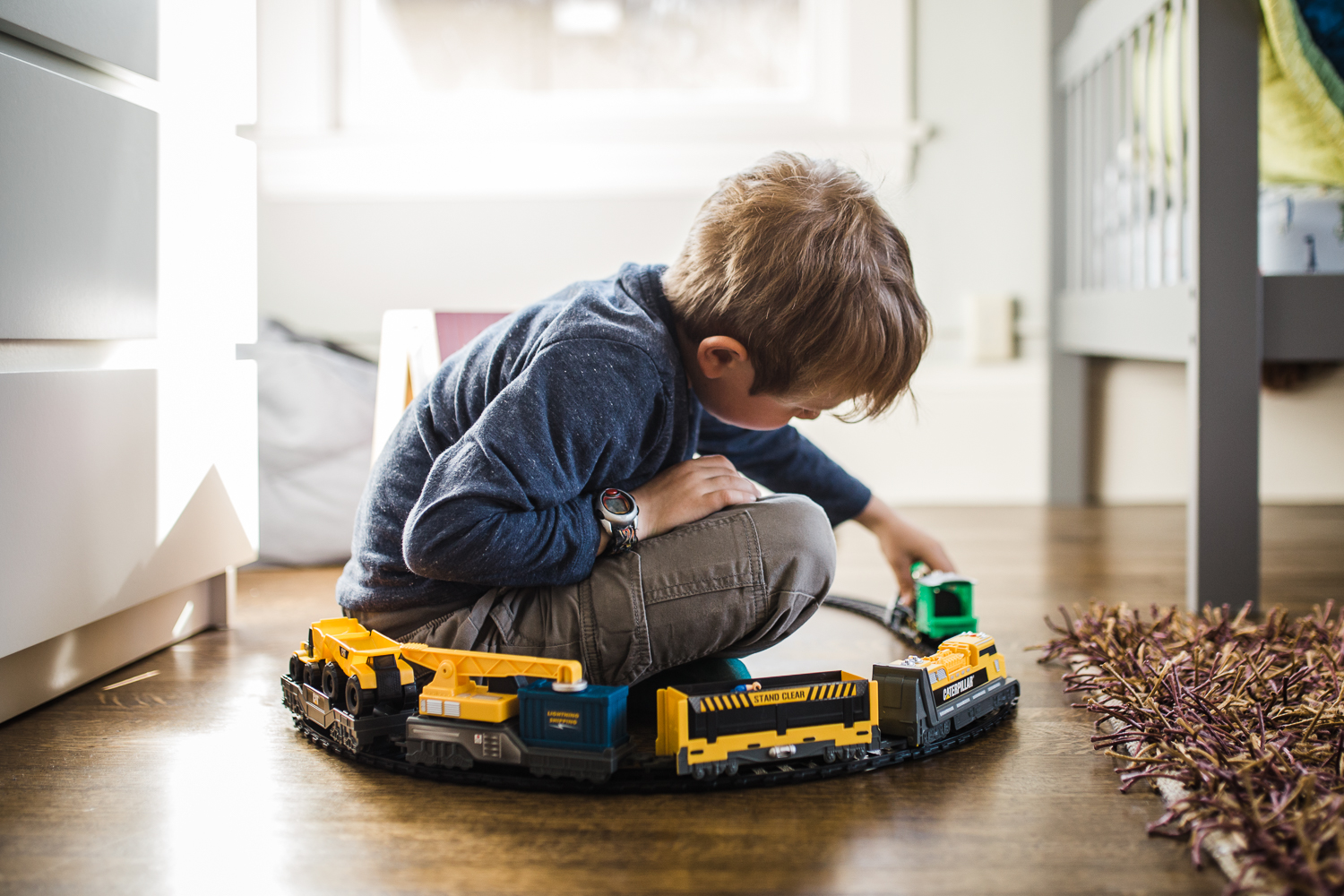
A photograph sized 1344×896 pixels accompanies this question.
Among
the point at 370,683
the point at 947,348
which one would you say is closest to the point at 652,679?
the point at 370,683

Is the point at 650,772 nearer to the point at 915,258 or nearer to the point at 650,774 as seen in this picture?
the point at 650,774

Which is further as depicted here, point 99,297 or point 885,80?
point 885,80

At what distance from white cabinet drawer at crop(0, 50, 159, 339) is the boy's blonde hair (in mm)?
524

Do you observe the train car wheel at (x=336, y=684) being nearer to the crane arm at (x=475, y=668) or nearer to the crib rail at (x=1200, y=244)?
the crane arm at (x=475, y=668)

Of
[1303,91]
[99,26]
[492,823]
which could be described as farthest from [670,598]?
[1303,91]

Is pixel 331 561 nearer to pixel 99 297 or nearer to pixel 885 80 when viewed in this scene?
pixel 99 297

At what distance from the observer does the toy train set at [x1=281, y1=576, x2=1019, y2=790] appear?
72 centimetres

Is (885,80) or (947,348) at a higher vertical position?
(885,80)

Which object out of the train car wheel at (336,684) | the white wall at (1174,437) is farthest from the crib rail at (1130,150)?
the train car wheel at (336,684)

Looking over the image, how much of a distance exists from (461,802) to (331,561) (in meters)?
0.92

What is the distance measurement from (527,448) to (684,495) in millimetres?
167

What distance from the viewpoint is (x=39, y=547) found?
0.88 m

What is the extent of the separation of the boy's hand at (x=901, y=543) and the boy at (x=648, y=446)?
0.75ft

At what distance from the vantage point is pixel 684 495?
861 mm
